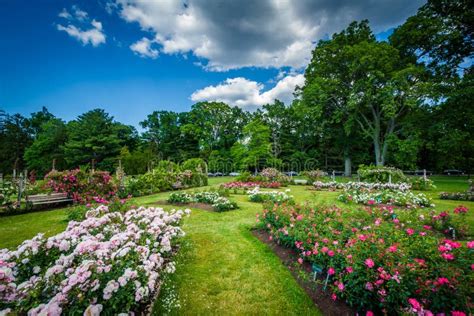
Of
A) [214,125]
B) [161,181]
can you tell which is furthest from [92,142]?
[161,181]

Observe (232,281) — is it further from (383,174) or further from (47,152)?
(47,152)

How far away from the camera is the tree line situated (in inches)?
640

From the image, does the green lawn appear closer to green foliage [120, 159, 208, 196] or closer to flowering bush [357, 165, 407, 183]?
green foliage [120, 159, 208, 196]

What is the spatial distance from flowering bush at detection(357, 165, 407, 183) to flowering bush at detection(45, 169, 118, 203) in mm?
16544

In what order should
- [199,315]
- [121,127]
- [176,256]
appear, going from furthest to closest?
[121,127] → [176,256] → [199,315]

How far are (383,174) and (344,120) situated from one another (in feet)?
44.0

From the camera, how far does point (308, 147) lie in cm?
3756

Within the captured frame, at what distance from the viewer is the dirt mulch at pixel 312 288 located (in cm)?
236

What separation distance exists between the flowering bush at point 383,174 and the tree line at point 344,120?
5931 millimetres

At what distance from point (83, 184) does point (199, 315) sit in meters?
8.60

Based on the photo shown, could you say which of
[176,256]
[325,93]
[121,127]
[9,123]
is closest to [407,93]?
[325,93]

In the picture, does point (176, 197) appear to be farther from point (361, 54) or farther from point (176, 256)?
point (361, 54)

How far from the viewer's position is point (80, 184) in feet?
27.0

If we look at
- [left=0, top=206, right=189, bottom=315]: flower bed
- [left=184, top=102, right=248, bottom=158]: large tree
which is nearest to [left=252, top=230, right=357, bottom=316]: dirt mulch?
[left=0, top=206, right=189, bottom=315]: flower bed
